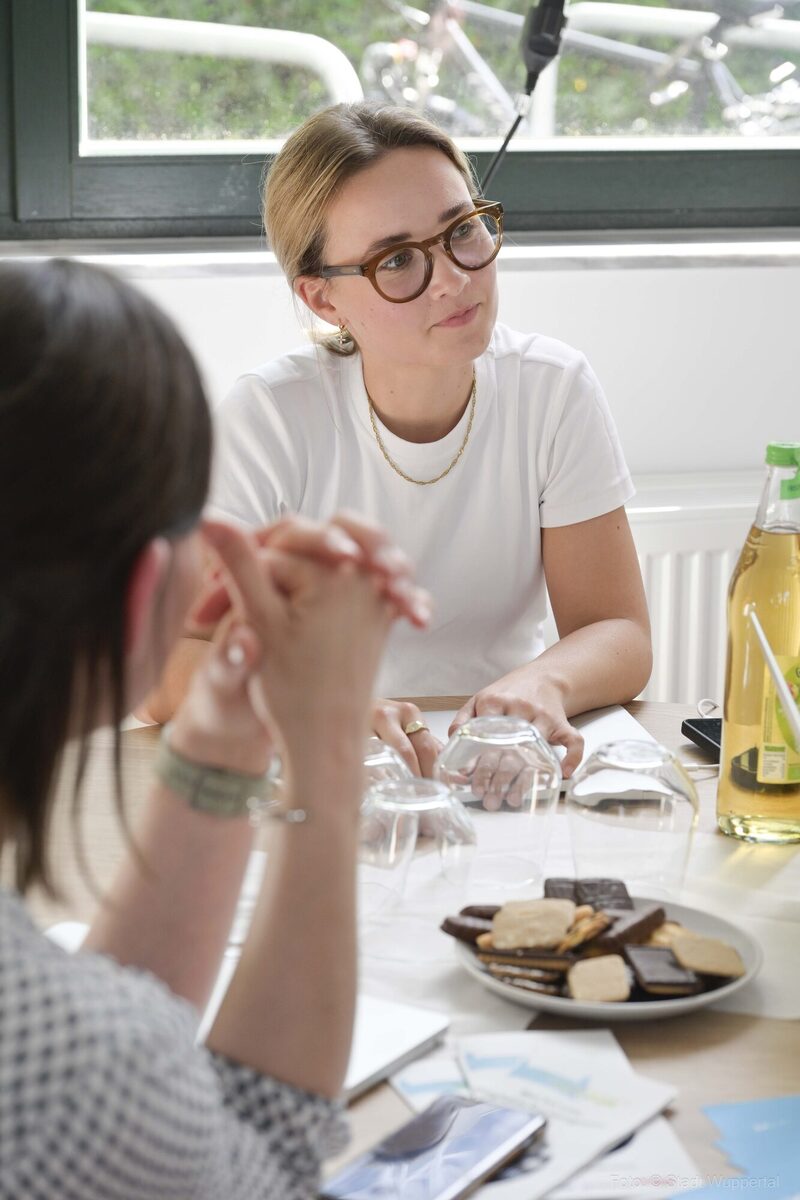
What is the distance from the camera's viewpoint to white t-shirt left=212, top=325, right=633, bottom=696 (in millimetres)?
1824

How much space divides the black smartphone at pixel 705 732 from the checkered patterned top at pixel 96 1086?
83 cm

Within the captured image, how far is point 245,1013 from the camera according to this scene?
0.73m

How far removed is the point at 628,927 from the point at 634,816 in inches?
7.4

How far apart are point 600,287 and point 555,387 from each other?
2.65 feet

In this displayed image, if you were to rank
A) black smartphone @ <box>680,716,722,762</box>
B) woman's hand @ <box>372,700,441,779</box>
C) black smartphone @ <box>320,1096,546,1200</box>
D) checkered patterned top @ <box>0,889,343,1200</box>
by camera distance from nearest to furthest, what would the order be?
checkered patterned top @ <box>0,889,343,1200</box>
black smartphone @ <box>320,1096,546,1200</box>
woman's hand @ <box>372,700,441,779</box>
black smartphone @ <box>680,716,722,762</box>

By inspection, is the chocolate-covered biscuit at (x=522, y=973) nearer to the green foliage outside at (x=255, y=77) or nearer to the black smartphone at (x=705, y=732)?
the black smartphone at (x=705, y=732)

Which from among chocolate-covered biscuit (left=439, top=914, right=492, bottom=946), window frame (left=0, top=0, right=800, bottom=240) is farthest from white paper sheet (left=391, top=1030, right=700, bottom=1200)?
window frame (left=0, top=0, right=800, bottom=240)

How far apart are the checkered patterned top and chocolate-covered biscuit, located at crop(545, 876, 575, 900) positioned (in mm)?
368

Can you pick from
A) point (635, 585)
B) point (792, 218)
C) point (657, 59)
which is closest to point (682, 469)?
point (792, 218)

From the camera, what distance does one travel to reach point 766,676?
1.17 m

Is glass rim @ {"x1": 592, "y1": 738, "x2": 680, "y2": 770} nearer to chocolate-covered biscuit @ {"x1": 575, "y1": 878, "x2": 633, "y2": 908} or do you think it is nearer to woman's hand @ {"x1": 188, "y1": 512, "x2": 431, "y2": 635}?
chocolate-covered biscuit @ {"x1": 575, "y1": 878, "x2": 633, "y2": 908}

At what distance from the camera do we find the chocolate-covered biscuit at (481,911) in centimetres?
96

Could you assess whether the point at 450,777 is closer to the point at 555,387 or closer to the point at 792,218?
the point at 555,387

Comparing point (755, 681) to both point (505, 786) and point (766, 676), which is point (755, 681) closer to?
point (766, 676)
